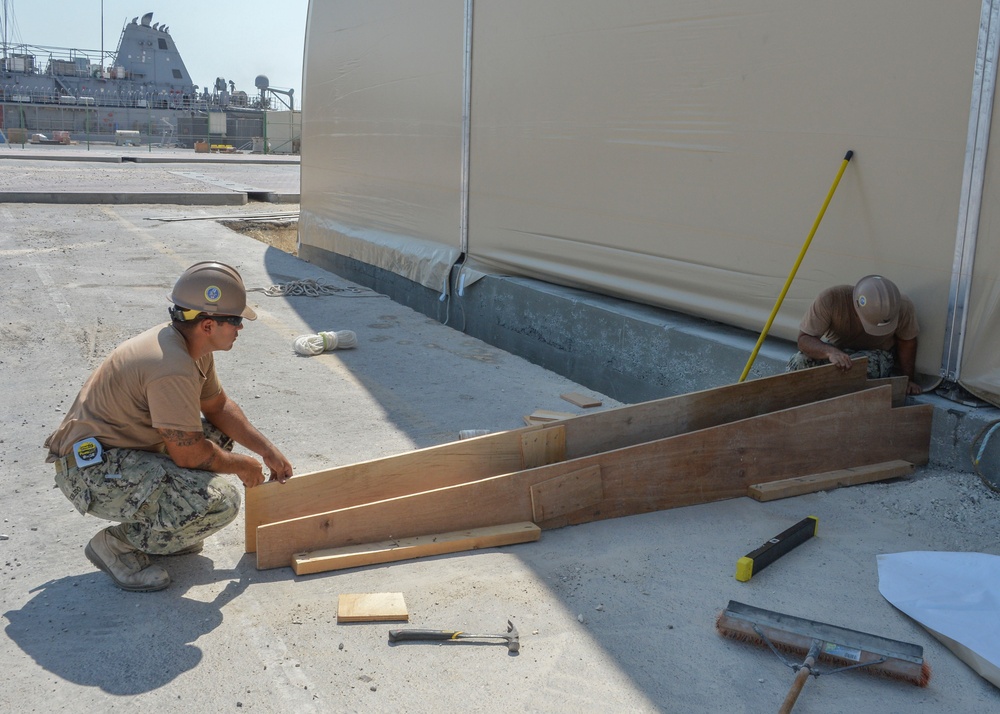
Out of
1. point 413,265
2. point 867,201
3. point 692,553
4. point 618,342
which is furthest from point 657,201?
point 413,265

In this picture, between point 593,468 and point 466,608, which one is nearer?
point 466,608

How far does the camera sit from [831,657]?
123 inches

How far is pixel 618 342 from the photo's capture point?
708 centimetres

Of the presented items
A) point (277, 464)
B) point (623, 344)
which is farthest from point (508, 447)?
point (623, 344)

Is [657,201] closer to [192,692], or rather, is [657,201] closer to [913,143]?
[913,143]

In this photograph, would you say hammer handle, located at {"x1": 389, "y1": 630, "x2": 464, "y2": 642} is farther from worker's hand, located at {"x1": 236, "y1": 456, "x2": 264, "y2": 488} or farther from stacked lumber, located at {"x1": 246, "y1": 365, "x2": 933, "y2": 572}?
worker's hand, located at {"x1": 236, "y1": 456, "x2": 264, "y2": 488}

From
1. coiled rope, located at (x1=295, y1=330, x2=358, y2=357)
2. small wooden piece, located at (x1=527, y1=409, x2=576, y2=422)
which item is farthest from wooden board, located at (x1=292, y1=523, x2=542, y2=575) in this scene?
coiled rope, located at (x1=295, y1=330, x2=358, y2=357)

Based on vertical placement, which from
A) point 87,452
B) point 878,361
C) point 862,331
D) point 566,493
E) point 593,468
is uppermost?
point 862,331

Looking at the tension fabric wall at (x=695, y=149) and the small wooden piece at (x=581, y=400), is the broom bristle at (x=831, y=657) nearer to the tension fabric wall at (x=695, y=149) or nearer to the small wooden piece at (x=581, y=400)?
the tension fabric wall at (x=695, y=149)

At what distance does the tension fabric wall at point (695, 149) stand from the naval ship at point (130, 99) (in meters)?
38.4

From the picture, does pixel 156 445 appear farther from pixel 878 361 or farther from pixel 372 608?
pixel 878 361

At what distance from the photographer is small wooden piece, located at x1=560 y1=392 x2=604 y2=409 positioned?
639 cm

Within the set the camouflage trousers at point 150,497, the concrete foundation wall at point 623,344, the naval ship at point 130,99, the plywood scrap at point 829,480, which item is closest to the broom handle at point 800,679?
the plywood scrap at point 829,480

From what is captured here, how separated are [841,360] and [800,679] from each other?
246 centimetres
